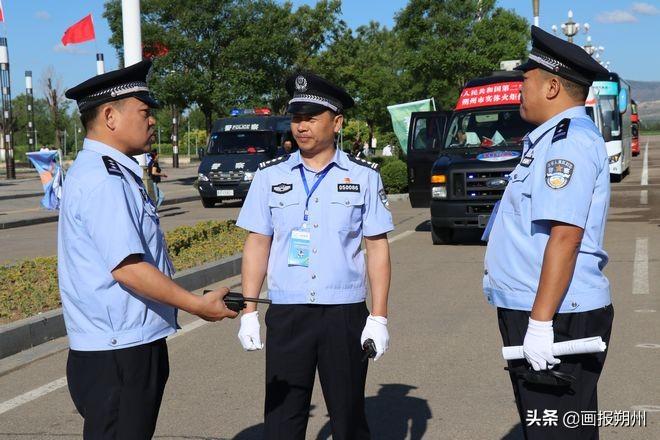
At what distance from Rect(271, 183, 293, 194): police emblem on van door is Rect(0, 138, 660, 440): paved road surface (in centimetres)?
181

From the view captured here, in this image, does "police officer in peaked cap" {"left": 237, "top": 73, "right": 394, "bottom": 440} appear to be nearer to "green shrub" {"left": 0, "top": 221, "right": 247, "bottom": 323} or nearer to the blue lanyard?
the blue lanyard

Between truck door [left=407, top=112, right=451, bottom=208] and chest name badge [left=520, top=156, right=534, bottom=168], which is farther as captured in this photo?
truck door [left=407, top=112, right=451, bottom=208]

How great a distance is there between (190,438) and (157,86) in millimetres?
32165

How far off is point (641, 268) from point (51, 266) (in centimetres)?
687

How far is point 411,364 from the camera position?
6828 mm

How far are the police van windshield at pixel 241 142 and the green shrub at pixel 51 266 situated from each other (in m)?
10.0

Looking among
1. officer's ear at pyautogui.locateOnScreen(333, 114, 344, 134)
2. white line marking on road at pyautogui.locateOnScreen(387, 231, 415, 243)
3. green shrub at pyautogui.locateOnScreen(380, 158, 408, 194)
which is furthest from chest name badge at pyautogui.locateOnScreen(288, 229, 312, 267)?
green shrub at pyautogui.locateOnScreen(380, 158, 408, 194)

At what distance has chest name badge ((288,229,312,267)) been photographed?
3943mm

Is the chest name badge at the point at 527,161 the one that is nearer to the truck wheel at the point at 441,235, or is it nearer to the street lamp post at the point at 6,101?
the truck wheel at the point at 441,235

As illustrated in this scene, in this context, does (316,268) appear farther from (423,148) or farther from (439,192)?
(423,148)

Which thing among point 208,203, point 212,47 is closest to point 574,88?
point 208,203

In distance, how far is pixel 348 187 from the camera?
400 cm

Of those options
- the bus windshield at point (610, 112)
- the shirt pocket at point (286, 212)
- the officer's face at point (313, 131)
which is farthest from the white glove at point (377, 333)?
the bus windshield at point (610, 112)

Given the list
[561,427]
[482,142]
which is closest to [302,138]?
[561,427]
